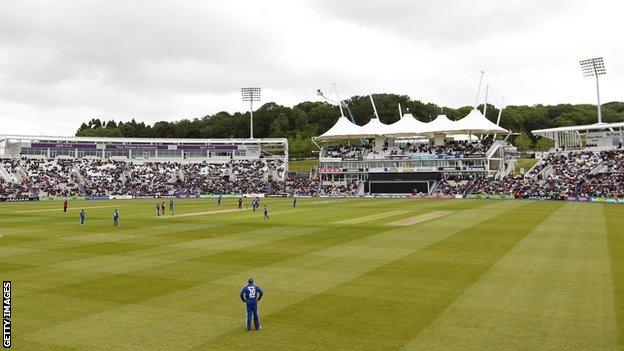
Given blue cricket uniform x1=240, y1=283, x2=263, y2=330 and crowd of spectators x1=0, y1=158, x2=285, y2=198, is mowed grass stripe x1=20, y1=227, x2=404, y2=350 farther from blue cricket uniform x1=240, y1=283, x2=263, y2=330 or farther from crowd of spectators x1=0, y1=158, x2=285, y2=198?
crowd of spectators x1=0, y1=158, x2=285, y2=198

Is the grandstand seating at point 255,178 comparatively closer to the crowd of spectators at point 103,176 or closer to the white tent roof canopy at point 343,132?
the crowd of spectators at point 103,176

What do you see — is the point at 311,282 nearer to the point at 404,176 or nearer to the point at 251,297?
the point at 251,297

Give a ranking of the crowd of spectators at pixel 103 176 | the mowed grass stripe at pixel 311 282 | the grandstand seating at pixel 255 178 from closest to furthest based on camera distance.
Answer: the mowed grass stripe at pixel 311 282 → the grandstand seating at pixel 255 178 → the crowd of spectators at pixel 103 176

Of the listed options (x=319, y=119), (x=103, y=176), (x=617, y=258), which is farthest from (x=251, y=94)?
(x=617, y=258)

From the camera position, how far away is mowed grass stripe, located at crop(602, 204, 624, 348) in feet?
45.3

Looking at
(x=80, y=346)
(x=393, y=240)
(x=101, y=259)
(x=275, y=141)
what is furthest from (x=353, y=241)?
(x=275, y=141)

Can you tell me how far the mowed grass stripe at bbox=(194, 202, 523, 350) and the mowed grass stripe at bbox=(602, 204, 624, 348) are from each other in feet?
23.4

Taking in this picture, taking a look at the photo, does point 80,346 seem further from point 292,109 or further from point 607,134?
point 292,109

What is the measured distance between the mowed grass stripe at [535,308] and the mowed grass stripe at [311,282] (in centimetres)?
A: 259

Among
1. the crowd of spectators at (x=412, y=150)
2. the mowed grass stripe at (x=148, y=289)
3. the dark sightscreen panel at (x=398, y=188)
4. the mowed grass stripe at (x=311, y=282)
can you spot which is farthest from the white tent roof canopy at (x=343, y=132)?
the mowed grass stripe at (x=148, y=289)

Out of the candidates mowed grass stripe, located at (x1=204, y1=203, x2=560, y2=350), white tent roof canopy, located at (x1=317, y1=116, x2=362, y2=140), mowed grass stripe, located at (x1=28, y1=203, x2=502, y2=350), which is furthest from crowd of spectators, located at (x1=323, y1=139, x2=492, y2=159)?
mowed grass stripe, located at (x1=28, y1=203, x2=502, y2=350)

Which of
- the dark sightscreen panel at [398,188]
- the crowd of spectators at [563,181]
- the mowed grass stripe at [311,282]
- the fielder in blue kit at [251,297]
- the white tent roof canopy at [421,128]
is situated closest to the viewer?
the mowed grass stripe at [311,282]

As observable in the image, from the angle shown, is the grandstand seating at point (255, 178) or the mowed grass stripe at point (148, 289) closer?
the mowed grass stripe at point (148, 289)

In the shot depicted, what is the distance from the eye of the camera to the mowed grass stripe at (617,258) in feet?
45.3
